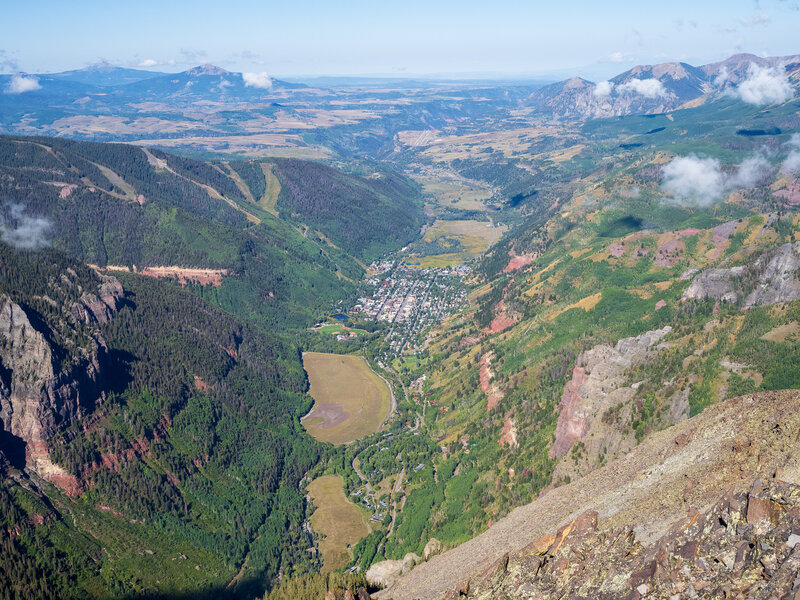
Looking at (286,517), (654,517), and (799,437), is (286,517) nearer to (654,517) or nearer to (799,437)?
(654,517)

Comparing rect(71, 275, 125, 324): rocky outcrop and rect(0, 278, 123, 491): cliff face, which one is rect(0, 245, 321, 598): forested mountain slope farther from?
rect(71, 275, 125, 324): rocky outcrop

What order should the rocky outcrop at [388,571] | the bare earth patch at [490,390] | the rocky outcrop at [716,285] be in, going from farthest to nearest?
1. the bare earth patch at [490,390]
2. the rocky outcrop at [716,285]
3. the rocky outcrop at [388,571]

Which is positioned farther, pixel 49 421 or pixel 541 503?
pixel 49 421

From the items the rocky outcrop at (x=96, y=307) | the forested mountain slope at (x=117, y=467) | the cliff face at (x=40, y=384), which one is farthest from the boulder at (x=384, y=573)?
the rocky outcrop at (x=96, y=307)

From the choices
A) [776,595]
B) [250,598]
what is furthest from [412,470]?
[776,595]

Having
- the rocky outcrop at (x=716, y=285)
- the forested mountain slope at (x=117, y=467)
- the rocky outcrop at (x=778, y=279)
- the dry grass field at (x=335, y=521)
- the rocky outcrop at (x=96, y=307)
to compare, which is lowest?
the dry grass field at (x=335, y=521)

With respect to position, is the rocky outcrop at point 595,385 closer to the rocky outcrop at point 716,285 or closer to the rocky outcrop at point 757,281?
the rocky outcrop at point 716,285
